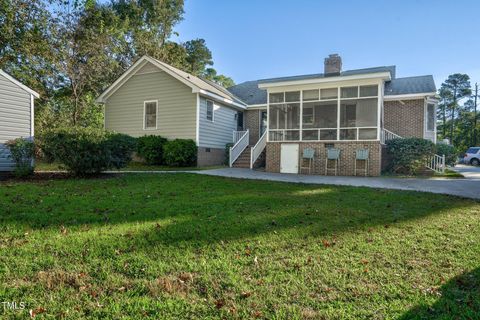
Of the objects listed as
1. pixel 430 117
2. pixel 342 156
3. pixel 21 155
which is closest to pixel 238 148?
pixel 342 156

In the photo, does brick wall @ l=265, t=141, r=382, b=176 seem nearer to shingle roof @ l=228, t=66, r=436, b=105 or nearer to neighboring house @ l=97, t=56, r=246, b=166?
shingle roof @ l=228, t=66, r=436, b=105

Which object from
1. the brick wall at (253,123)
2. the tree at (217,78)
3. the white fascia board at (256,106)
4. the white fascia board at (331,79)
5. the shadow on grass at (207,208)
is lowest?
the shadow on grass at (207,208)

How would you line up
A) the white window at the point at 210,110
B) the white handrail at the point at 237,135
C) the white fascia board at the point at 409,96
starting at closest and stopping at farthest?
the white fascia board at the point at 409,96 → the white window at the point at 210,110 → the white handrail at the point at 237,135

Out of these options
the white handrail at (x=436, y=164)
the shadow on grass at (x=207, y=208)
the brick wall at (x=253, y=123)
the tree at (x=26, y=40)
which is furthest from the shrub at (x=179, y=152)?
the white handrail at (x=436, y=164)

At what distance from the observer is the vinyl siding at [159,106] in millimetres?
15641

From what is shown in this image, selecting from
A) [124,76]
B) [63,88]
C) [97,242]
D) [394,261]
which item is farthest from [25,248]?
[63,88]

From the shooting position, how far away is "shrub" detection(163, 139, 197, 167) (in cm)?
1471

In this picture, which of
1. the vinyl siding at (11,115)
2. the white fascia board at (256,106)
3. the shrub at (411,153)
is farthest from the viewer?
the white fascia board at (256,106)

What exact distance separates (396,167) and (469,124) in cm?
3808

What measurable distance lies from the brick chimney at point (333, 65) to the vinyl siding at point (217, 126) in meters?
5.97

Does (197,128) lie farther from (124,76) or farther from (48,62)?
(48,62)

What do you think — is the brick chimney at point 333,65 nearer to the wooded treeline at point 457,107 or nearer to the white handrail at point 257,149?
the white handrail at point 257,149

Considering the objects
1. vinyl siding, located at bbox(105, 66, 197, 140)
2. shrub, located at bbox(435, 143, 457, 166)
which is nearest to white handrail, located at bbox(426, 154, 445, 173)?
shrub, located at bbox(435, 143, 457, 166)

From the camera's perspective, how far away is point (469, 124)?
42.2 metres
